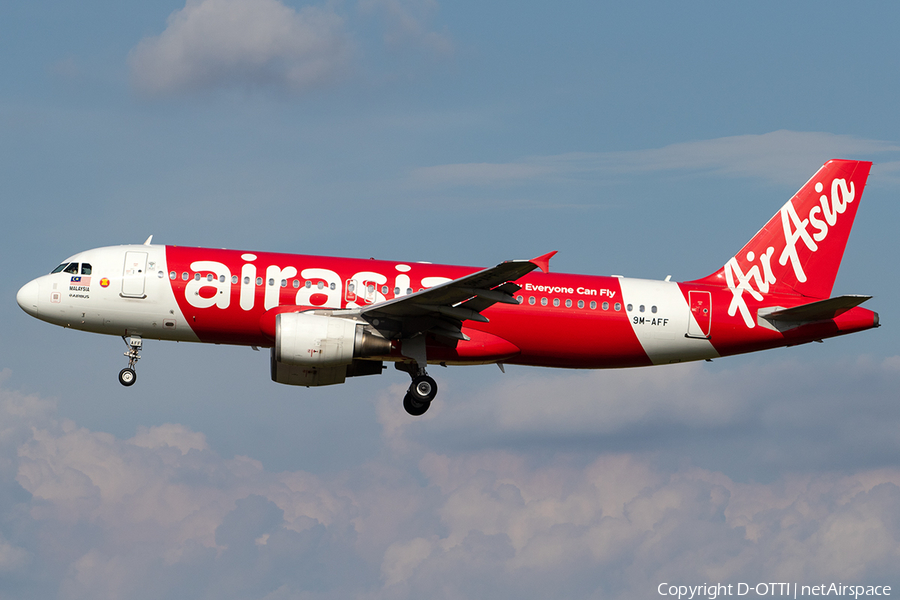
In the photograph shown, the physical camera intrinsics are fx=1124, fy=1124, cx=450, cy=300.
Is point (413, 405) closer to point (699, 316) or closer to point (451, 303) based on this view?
point (451, 303)

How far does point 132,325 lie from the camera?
36.8 m

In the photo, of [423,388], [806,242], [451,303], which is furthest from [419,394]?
[806,242]

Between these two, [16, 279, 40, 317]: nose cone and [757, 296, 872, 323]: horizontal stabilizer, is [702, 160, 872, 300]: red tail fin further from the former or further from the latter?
[16, 279, 40, 317]: nose cone

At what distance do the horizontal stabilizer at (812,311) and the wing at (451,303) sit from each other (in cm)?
969

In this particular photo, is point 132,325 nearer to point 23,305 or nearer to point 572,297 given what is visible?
point 23,305

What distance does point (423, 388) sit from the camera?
125ft

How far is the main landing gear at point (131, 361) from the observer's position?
37.5m

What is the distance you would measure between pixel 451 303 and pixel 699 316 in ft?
30.7

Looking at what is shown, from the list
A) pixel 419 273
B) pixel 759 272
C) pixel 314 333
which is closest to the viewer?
pixel 314 333

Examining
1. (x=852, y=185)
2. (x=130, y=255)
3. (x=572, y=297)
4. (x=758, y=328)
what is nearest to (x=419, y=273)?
(x=572, y=297)

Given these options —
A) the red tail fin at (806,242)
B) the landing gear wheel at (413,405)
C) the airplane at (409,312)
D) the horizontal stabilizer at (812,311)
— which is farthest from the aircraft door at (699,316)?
the landing gear wheel at (413,405)

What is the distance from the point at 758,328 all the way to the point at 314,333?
15483 millimetres

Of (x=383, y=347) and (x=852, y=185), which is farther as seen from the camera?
(x=852, y=185)

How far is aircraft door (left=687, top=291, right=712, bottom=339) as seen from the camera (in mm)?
38750
